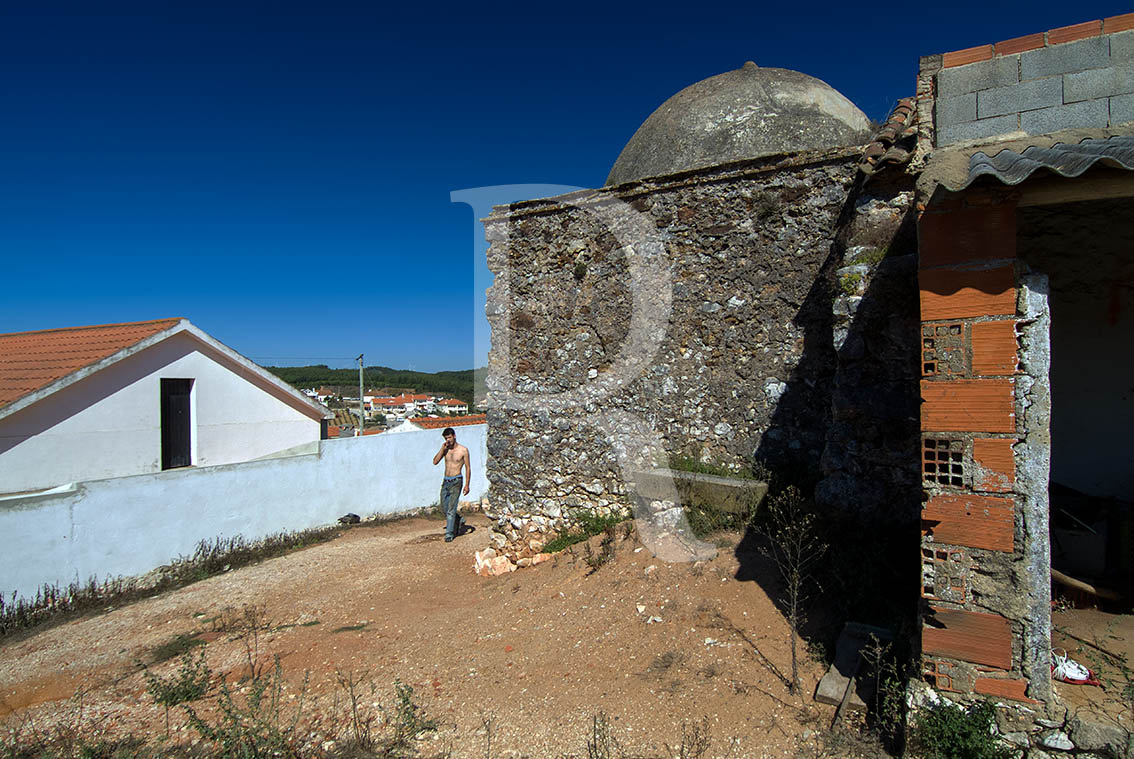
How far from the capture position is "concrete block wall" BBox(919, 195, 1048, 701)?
8.95ft

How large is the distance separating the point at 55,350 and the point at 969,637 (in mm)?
13769

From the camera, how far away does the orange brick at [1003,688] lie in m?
2.70

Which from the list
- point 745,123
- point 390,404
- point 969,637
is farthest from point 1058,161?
point 390,404

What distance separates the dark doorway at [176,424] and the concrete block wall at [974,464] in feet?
40.4

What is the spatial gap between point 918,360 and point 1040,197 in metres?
1.27

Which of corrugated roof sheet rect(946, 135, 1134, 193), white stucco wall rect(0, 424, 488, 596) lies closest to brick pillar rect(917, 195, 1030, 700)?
corrugated roof sheet rect(946, 135, 1134, 193)

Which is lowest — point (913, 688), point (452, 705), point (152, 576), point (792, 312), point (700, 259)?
point (152, 576)

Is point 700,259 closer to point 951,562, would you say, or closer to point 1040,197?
point 1040,197

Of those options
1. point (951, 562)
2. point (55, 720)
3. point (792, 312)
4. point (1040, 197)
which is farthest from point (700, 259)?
point (55, 720)

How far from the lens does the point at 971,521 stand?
2.80m

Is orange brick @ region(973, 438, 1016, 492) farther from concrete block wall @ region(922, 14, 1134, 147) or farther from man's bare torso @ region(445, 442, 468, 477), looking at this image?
man's bare torso @ region(445, 442, 468, 477)

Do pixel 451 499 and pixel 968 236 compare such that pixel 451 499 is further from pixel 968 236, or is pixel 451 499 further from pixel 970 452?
pixel 968 236

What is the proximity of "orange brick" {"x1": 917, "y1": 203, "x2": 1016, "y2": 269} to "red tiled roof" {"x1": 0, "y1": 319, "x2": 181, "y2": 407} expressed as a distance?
451 inches

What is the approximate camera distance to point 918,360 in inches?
150
